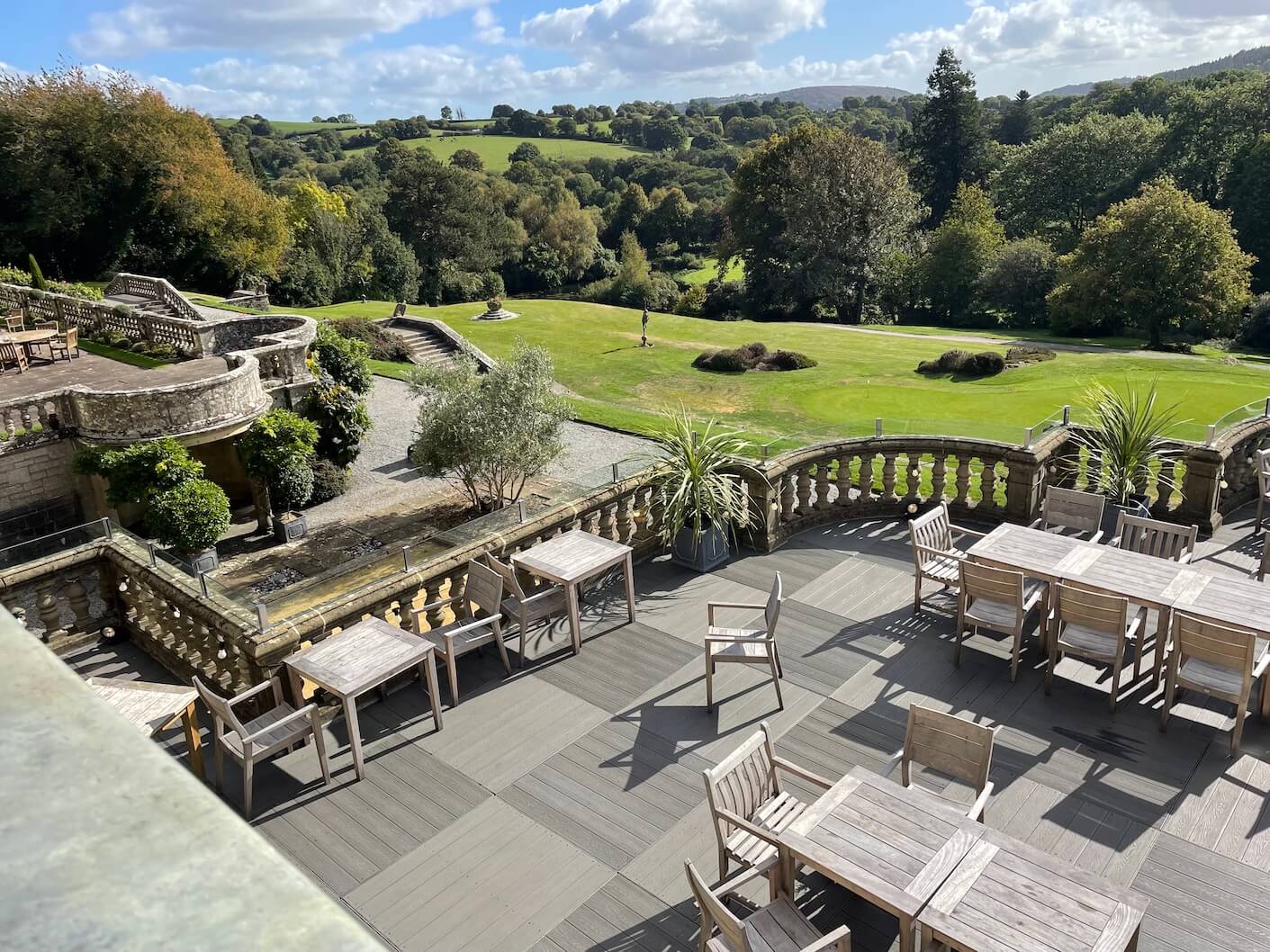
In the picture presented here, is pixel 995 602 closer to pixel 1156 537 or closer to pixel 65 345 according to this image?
pixel 1156 537

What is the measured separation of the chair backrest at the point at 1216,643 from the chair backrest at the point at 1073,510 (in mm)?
2593

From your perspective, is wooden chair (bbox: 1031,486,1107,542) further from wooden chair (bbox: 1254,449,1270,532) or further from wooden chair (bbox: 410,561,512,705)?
wooden chair (bbox: 410,561,512,705)

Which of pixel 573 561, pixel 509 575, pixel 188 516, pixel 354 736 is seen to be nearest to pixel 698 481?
pixel 573 561

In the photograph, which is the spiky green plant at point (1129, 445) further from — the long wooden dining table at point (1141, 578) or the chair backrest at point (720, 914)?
the chair backrest at point (720, 914)

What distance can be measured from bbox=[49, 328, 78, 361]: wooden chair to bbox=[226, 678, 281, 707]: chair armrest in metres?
18.1

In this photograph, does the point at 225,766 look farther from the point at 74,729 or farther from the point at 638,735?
the point at 74,729

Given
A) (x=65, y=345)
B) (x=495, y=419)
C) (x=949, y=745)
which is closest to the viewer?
(x=949, y=745)

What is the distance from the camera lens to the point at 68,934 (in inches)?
26.8

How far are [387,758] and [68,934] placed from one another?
22.3 feet

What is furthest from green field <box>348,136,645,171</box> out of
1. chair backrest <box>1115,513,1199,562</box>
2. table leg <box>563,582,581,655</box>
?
chair backrest <box>1115,513,1199,562</box>

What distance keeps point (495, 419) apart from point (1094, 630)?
10714 mm

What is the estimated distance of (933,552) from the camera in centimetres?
863

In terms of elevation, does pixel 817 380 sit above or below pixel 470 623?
below

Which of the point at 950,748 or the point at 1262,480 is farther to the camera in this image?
the point at 1262,480
